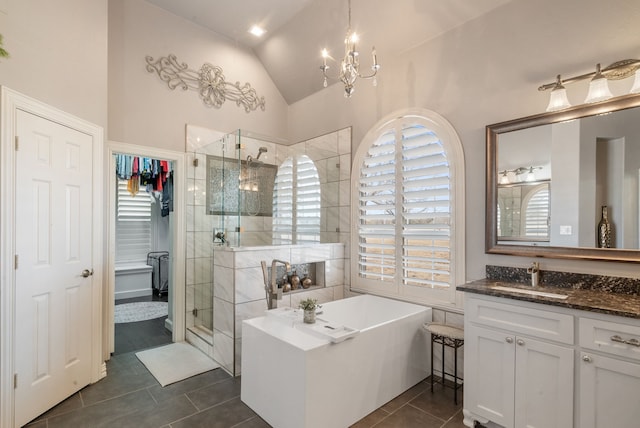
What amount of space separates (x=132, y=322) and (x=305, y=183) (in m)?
3.09

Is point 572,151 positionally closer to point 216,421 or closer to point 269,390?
point 269,390

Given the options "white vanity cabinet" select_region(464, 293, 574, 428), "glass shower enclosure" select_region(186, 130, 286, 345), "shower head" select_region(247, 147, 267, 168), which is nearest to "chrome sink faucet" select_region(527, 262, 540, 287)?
"white vanity cabinet" select_region(464, 293, 574, 428)

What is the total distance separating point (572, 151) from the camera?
2.29 m

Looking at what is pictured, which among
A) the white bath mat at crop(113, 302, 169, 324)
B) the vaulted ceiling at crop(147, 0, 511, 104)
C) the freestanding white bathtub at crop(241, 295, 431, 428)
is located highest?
the vaulted ceiling at crop(147, 0, 511, 104)

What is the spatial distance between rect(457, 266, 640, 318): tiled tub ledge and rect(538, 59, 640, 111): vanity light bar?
3.94 ft

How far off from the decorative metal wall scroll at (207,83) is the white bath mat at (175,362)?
2.91 m

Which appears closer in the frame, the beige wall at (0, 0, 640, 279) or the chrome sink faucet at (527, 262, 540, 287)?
the beige wall at (0, 0, 640, 279)

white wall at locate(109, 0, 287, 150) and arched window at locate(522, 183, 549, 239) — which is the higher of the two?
white wall at locate(109, 0, 287, 150)

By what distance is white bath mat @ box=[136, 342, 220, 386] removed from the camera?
2938 mm

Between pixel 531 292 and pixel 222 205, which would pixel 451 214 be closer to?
pixel 531 292

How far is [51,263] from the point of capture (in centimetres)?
245

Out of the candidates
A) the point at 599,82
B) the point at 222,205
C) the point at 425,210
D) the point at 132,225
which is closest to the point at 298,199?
the point at 222,205

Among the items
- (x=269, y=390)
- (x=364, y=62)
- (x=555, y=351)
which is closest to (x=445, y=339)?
(x=555, y=351)

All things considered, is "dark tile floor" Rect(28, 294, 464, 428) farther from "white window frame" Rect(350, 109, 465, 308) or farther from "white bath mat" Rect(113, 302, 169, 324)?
"white bath mat" Rect(113, 302, 169, 324)
